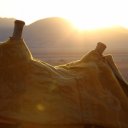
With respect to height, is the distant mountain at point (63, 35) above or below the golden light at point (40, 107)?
below

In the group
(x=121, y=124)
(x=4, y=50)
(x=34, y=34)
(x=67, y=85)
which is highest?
A: (x=4, y=50)

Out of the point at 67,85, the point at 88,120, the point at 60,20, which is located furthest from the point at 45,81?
the point at 60,20

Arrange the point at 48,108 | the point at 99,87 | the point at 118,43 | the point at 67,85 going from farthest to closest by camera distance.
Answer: the point at 118,43 < the point at 99,87 < the point at 67,85 < the point at 48,108

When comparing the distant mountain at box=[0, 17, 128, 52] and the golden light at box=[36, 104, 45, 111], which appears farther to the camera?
the distant mountain at box=[0, 17, 128, 52]

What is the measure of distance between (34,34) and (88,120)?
98.6 meters

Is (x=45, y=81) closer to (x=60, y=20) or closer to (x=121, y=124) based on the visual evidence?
(x=121, y=124)

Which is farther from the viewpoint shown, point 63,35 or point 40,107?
point 63,35

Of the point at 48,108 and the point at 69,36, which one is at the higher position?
the point at 48,108

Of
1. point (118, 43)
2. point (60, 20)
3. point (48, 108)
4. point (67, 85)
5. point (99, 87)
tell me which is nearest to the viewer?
point (48, 108)

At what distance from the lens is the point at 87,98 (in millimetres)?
4102

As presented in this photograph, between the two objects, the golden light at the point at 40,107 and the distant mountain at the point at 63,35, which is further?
the distant mountain at the point at 63,35

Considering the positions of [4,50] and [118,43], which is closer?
[4,50]

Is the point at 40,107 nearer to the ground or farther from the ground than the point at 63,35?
farther from the ground

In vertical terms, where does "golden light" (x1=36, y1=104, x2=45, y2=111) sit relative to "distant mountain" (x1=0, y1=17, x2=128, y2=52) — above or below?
above
